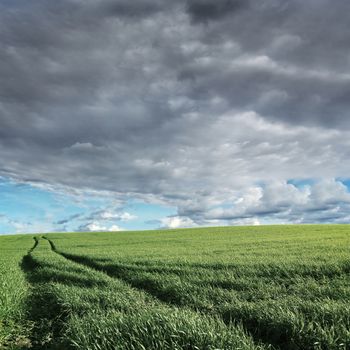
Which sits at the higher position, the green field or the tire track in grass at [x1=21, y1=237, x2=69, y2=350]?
the green field

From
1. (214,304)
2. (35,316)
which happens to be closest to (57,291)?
(35,316)

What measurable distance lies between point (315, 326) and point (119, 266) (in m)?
16.5

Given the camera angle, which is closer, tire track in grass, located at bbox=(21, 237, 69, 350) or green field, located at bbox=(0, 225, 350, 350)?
green field, located at bbox=(0, 225, 350, 350)

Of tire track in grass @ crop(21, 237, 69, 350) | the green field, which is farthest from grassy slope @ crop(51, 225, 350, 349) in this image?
tire track in grass @ crop(21, 237, 69, 350)

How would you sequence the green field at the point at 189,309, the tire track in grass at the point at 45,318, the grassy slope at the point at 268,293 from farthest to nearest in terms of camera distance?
the tire track in grass at the point at 45,318
the grassy slope at the point at 268,293
the green field at the point at 189,309

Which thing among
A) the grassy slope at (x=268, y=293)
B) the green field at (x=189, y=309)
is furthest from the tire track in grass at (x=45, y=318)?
the grassy slope at (x=268, y=293)

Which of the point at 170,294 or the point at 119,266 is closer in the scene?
the point at 170,294

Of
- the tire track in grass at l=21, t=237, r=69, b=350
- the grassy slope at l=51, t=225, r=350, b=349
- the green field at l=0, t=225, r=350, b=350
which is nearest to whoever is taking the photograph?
the green field at l=0, t=225, r=350, b=350

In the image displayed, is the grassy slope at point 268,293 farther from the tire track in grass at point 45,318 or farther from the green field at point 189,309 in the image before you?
the tire track in grass at point 45,318

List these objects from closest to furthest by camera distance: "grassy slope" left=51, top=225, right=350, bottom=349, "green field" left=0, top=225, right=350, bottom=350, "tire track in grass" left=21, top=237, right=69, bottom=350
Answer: "green field" left=0, top=225, right=350, bottom=350
"grassy slope" left=51, top=225, right=350, bottom=349
"tire track in grass" left=21, top=237, right=69, bottom=350

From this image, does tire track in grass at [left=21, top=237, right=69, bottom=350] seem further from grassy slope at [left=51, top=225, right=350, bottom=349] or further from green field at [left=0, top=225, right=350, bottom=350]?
grassy slope at [left=51, top=225, right=350, bottom=349]

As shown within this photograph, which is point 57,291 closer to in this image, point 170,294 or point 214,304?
point 170,294

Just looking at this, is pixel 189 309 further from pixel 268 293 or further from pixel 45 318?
pixel 45 318

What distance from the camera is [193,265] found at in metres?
20.9
